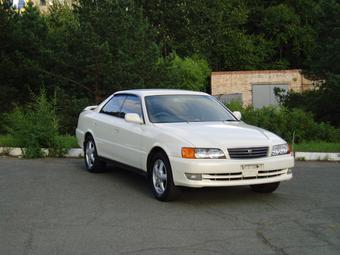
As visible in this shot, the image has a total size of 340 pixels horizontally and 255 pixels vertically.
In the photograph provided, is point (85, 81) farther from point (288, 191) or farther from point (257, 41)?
point (257, 41)

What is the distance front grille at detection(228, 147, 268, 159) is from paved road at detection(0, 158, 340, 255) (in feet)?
2.22

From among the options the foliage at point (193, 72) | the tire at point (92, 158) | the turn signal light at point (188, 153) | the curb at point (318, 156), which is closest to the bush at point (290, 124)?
the curb at point (318, 156)

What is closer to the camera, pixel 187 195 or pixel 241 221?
pixel 241 221

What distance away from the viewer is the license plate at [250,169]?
A: 801 cm

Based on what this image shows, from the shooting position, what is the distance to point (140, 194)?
9000 mm

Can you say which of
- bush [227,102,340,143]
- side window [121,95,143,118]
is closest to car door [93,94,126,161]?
side window [121,95,143,118]

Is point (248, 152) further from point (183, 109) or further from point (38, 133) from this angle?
point (38, 133)

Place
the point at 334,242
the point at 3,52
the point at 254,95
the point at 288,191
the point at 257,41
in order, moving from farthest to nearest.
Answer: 1. the point at 257,41
2. the point at 254,95
3. the point at 3,52
4. the point at 288,191
5. the point at 334,242

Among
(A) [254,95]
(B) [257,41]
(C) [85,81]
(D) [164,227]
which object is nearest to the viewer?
(D) [164,227]

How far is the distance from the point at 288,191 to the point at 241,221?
94.6 inches

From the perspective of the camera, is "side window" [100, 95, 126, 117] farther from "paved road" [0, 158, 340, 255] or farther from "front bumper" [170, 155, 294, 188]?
"front bumper" [170, 155, 294, 188]

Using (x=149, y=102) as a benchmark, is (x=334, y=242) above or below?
below

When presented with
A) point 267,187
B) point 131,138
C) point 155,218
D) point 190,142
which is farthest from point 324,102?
point 155,218

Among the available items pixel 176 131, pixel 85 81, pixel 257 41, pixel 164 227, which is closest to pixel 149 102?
pixel 176 131
